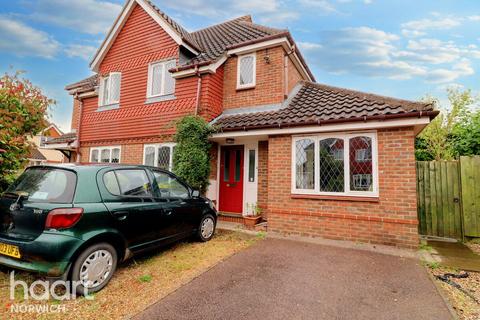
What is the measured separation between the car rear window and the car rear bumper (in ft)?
1.59

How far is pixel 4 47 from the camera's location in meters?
12.4

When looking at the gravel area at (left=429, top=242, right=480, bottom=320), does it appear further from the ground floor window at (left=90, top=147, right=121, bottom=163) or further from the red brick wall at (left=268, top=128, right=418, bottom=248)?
the ground floor window at (left=90, top=147, right=121, bottom=163)

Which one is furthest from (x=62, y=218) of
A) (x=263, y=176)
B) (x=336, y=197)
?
(x=263, y=176)

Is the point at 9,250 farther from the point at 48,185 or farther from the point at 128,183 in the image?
the point at 128,183

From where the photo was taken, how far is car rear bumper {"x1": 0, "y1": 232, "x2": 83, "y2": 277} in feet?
8.90

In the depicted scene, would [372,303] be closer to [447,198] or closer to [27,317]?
[27,317]

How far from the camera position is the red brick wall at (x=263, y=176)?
7.46 meters

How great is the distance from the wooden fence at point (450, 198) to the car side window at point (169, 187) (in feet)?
21.4

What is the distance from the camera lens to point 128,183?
3.83m

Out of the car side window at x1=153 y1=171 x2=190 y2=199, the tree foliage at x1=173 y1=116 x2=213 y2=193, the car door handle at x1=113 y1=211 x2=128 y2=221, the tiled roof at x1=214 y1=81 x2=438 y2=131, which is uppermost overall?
the tiled roof at x1=214 y1=81 x2=438 y2=131

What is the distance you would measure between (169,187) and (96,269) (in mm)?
1904

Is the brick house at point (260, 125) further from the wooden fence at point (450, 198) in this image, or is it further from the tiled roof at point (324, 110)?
the wooden fence at point (450, 198)

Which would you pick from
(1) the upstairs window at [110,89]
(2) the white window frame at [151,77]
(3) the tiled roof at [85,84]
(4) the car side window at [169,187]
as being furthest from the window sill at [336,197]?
→ (3) the tiled roof at [85,84]

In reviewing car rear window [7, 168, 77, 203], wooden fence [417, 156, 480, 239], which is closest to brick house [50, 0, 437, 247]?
wooden fence [417, 156, 480, 239]
